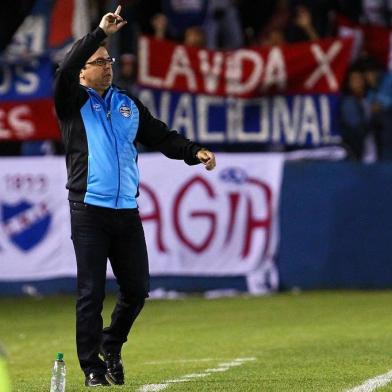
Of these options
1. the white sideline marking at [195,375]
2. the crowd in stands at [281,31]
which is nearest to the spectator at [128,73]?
the crowd in stands at [281,31]

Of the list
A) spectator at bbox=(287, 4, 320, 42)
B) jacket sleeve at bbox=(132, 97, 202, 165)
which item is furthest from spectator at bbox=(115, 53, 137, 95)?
jacket sleeve at bbox=(132, 97, 202, 165)

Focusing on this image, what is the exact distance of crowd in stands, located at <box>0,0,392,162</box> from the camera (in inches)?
722

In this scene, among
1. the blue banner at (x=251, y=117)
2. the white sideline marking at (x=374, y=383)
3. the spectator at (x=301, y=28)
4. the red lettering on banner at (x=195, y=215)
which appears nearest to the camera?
the white sideline marking at (x=374, y=383)

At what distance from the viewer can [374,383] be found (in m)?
8.79

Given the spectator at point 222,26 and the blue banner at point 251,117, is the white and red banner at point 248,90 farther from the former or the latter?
the spectator at point 222,26

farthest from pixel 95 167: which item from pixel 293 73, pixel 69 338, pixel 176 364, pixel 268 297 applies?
pixel 293 73

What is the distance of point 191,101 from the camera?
18.2 m

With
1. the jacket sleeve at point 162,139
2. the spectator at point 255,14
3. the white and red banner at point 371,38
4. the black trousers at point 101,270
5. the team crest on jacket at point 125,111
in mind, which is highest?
the spectator at point 255,14

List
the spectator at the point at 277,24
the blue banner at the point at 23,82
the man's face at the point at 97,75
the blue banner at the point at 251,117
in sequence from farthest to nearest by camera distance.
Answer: the spectator at the point at 277,24
the blue banner at the point at 251,117
the blue banner at the point at 23,82
the man's face at the point at 97,75

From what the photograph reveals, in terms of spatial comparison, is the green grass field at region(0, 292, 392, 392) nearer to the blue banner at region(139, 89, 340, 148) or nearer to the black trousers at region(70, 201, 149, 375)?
the black trousers at region(70, 201, 149, 375)

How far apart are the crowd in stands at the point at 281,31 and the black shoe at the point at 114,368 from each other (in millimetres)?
8268

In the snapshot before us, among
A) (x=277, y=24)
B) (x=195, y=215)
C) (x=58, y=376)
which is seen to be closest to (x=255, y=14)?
(x=277, y=24)

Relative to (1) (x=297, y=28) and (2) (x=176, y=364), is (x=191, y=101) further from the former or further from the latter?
(2) (x=176, y=364)

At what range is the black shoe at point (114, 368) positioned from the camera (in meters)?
9.05
